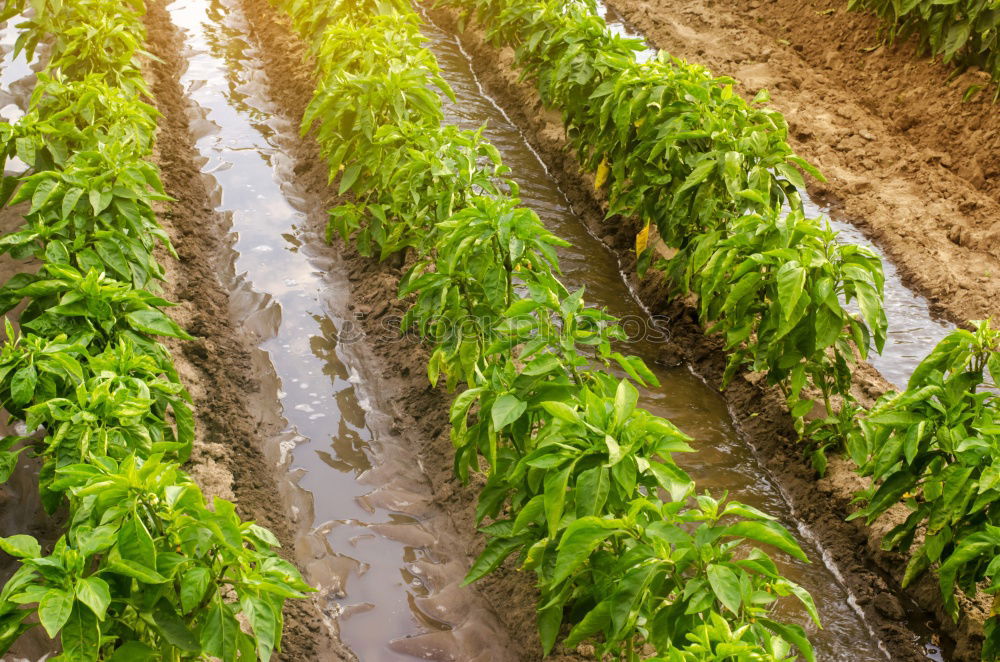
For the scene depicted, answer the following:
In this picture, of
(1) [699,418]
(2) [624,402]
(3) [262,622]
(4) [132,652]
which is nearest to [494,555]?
(2) [624,402]

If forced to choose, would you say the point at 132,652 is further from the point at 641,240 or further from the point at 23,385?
the point at 641,240

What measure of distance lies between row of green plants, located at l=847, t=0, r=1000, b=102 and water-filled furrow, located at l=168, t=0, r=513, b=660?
19.8 feet

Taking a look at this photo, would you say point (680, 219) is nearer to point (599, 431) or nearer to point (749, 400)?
point (749, 400)

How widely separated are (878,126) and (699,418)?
14.9 feet

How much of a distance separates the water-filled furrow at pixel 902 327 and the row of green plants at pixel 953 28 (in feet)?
8.02

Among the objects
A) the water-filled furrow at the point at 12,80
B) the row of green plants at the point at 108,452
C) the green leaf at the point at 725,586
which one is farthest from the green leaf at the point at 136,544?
the water-filled furrow at the point at 12,80

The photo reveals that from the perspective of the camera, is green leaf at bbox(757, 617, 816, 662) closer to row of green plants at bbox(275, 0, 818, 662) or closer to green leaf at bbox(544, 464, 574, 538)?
row of green plants at bbox(275, 0, 818, 662)

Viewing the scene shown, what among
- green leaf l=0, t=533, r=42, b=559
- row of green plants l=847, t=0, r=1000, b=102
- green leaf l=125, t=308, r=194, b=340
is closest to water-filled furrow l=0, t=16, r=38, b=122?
green leaf l=125, t=308, r=194, b=340

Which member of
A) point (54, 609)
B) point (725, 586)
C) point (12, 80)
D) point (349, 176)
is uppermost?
point (725, 586)

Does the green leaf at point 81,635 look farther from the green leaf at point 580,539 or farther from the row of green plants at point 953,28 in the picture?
the row of green plants at point 953,28

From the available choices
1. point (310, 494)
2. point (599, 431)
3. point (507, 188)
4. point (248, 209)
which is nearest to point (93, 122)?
point (248, 209)

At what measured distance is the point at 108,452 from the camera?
11.1 ft

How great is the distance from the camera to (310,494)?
4.94 metres

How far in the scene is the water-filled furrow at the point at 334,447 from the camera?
4.25 metres
